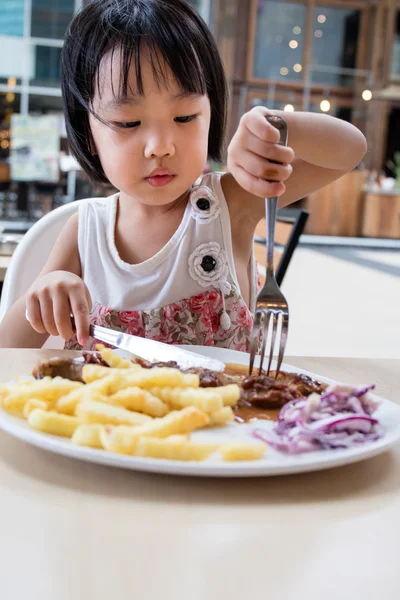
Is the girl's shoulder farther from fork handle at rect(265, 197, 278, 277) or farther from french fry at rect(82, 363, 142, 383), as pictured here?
french fry at rect(82, 363, 142, 383)

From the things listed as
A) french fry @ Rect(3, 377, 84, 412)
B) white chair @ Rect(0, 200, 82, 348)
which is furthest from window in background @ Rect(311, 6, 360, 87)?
french fry @ Rect(3, 377, 84, 412)

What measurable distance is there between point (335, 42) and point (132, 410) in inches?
559

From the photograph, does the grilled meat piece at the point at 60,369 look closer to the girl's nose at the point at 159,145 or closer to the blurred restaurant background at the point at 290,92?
the girl's nose at the point at 159,145

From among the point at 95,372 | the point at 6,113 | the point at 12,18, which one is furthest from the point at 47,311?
the point at 12,18

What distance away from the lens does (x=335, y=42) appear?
13773 millimetres

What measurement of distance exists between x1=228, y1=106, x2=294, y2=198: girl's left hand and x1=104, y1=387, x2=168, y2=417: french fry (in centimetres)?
36

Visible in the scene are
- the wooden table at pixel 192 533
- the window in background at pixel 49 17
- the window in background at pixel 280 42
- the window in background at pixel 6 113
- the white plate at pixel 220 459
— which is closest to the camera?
the wooden table at pixel 192 533

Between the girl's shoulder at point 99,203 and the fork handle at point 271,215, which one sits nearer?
the fork handle at point 271,215

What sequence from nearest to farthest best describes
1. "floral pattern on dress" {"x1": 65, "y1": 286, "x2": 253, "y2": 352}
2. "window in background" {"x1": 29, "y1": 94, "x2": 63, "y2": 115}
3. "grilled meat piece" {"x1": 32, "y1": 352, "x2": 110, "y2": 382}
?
"grilled meat piece" {"x1": 32, "y1": 352, "x2": 110, "y2": 382} → "floral pattern on dress" {"x1": 65, "y1": 286, "x2": 253, "y2": 352} → "window in background" {"x1": 29, "y1": 94, "x2": 63, "y2": 115}

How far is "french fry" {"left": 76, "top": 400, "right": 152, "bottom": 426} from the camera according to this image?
625mm

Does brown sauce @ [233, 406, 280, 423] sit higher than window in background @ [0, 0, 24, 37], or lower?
lower

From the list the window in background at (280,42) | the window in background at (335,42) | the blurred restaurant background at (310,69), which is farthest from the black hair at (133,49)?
the window in background at (335,42)

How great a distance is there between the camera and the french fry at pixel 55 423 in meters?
0.64

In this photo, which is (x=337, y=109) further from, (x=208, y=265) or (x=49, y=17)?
(x=208, y=265)
